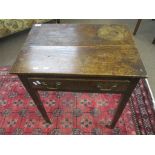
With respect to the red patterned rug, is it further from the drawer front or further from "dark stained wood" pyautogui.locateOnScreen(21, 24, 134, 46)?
"dark stained wood" pyautogui.locateOnScreen(21, 24, 134, 46)

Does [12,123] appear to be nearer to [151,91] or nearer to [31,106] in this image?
[31,106]

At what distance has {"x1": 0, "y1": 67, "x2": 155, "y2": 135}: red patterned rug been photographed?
1261 mm

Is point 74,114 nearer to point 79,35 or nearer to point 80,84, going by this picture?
point 80,84

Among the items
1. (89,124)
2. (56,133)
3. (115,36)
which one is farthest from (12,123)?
(115,36)

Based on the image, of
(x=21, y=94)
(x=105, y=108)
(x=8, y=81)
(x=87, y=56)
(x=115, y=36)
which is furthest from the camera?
(x=8, y=81)

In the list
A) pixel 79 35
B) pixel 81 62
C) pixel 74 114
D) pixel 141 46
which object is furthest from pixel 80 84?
pixel 141 46

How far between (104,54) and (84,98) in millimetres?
670

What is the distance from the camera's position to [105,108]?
1379 millimetres

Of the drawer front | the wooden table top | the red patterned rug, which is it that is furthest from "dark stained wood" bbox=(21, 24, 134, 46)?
the red patterned rug

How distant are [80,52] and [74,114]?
0.66 metres

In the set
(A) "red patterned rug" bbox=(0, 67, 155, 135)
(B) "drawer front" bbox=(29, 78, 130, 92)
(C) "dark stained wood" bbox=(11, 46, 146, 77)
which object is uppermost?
(C) "dark stained wood" bbox=(11, 46, 146, 77)

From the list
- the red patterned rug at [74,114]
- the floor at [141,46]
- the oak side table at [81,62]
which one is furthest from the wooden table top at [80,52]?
the floor at [141,46]

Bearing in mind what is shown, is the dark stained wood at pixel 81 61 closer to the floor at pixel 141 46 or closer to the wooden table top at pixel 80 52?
the wooden table top at pixel 80 52

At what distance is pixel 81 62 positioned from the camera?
846 mm
